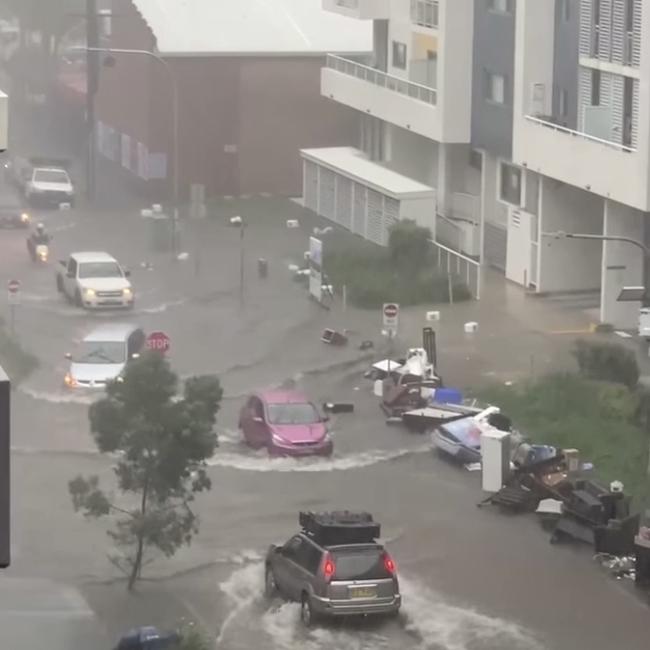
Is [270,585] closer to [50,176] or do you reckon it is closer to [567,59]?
[567,59]

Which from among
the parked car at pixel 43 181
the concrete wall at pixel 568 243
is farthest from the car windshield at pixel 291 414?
the parked car at pixel 43 181

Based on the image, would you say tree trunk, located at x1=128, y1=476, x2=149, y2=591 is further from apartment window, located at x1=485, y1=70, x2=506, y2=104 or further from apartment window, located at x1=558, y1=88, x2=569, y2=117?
apartment window, located at x1=485, y1=70, x2=506, y2=104

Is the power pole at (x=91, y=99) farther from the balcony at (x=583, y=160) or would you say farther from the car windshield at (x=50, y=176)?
the balcony at (x=583, y=160)

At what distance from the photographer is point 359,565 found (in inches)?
774

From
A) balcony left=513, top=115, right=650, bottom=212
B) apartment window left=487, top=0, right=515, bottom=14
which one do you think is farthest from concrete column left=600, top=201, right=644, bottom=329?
apartment window left=487, top=0, right=515, bottom=14

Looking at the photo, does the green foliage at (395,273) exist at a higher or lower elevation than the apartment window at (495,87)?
lower

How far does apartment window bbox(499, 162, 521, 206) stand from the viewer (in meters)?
41.5

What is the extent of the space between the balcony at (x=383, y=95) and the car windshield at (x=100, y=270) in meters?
9.17

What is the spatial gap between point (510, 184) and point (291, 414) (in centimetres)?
1591

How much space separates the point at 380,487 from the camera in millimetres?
25547

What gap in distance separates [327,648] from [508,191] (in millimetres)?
23745

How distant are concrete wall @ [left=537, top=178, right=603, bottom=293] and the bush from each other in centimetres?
833

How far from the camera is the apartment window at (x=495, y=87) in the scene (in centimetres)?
4197

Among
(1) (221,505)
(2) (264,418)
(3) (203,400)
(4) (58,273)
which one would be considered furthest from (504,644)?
(4) (58,273)
